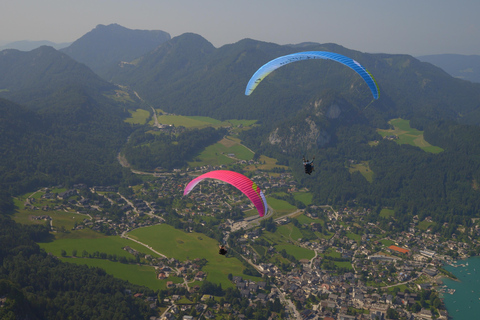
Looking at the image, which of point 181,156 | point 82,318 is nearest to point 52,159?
point 181,156

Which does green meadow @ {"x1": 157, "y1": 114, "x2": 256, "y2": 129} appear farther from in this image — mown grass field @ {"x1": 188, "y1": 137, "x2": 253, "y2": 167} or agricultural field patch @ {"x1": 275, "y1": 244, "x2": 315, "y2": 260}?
agricultural field patch @ {"x1": 275, "y1": 244, "x2": 315, "y2": 260}

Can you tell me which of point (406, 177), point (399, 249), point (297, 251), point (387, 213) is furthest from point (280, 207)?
point (406, 177)

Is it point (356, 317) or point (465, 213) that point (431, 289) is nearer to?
point (356, 317)

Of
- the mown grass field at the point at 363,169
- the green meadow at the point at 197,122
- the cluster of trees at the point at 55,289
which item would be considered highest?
the green meadow at the point at 197,122

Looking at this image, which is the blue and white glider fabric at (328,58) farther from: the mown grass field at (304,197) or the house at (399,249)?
the mown grass field at (304,197)

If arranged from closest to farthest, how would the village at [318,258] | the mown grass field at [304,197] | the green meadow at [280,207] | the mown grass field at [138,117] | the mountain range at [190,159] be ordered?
the mountain range at [190,159] < the village at [318,258] < the green meadow at [280,207] < the mown grass field at [304,197] < the mown grass field at [138,117]

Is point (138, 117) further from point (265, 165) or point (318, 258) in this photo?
point (318, 258)

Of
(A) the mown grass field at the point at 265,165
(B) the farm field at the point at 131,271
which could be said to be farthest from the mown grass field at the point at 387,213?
(B) the farm field at the point at 131,271

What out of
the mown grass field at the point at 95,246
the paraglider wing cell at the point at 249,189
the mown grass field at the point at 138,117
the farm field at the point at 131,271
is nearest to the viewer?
the paraglider wing cell at the point at 249,189
